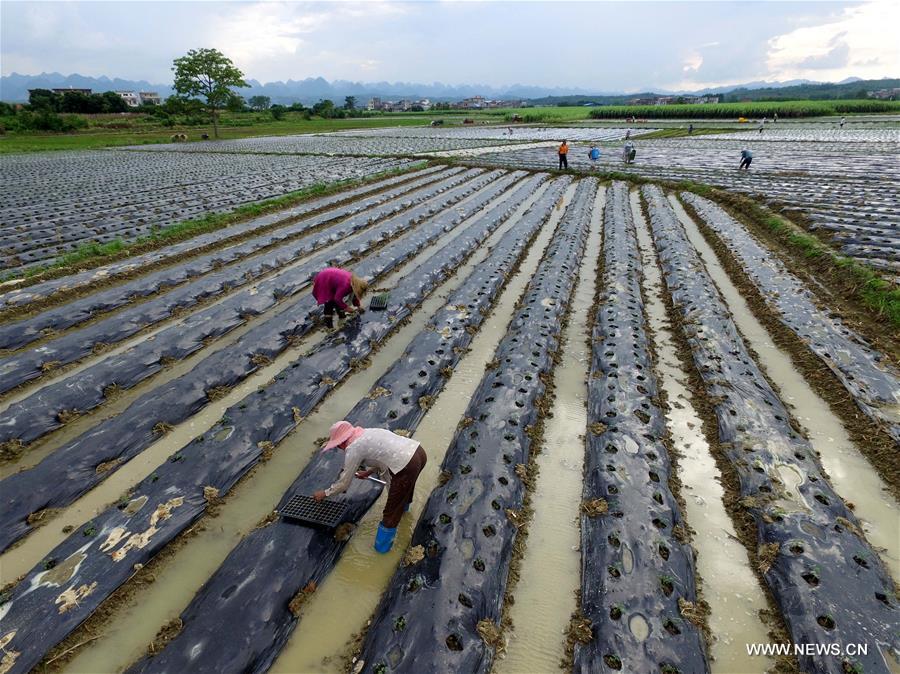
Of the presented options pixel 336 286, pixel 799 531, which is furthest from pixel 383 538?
pixel 336 286

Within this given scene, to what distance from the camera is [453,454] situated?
5.02 m

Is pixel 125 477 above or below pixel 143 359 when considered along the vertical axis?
below

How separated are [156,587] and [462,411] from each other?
12.0 ft

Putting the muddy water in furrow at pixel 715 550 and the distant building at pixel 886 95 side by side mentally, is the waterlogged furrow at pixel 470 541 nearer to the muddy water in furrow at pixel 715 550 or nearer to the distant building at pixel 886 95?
the muddy water in furrow at pixel 715 550

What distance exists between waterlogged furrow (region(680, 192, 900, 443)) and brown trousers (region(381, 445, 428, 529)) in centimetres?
560

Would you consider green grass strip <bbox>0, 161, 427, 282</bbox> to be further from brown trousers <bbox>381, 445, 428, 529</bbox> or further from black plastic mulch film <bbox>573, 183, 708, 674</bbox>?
black plastic mulch film <bbox>573, 183, 708, 674</bbox>

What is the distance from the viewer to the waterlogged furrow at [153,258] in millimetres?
8773

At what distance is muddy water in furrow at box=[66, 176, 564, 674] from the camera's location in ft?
11.1

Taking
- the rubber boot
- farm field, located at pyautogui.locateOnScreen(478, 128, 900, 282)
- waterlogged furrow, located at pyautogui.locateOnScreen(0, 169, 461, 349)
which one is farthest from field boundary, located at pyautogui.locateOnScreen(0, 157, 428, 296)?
farm field, located at pyautogui.locateOnScreen(478, 128, 900, 282)

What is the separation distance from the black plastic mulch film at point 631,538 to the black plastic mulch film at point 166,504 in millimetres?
2651

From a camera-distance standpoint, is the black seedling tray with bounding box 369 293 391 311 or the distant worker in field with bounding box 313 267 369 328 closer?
the distant worker in field with bounding box 313 267 369 328

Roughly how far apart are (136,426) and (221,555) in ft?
7.56

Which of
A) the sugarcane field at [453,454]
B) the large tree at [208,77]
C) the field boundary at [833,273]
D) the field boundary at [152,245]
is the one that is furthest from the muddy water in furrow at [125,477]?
the large tree at [208,77]

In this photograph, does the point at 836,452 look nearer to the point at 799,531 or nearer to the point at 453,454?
the point at 799,531
